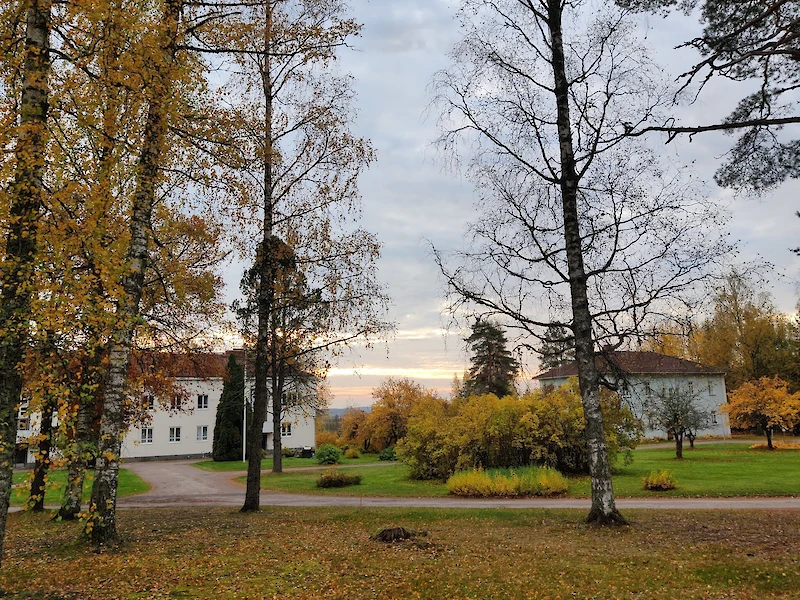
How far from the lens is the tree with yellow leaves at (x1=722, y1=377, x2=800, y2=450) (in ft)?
91.1

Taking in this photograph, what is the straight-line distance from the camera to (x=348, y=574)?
6156 millimetres

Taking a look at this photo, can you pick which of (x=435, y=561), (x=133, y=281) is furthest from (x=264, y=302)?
(x=435, y=561)

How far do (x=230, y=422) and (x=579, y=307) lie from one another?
3530 cm

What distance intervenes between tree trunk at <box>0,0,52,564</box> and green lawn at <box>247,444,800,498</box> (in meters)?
14.4

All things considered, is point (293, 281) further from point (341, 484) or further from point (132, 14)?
point (341, 484)

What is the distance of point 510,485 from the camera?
16719 millimetres

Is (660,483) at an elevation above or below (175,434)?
above

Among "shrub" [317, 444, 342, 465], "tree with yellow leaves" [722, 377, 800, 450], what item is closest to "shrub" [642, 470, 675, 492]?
"tree with yellow leaves" [722, 377, 800, 450]

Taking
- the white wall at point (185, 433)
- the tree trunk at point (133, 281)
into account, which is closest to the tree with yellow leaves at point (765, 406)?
the white wall at point (185, 433)

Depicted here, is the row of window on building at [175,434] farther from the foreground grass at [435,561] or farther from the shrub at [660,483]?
the foreground grass at [435,561]

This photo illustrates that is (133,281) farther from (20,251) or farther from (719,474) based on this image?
(719,474)

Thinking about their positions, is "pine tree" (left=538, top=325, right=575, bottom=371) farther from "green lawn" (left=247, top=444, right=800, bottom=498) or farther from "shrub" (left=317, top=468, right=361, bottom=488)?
"shrub" (left=317, top=468, right=361, bottom=488)

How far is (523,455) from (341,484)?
24.4 ft

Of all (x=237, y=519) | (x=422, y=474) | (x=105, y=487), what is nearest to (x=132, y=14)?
→ (x=105, y=487)
